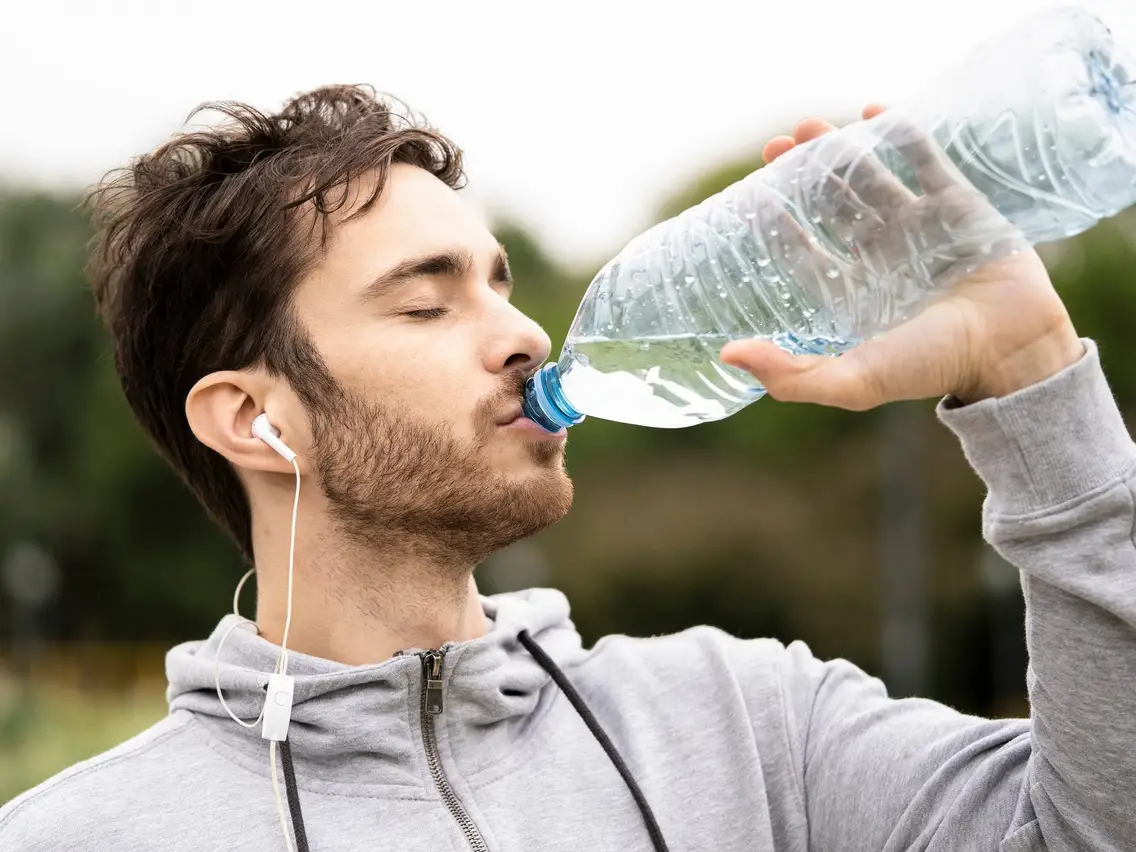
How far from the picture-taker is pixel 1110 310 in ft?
58.0

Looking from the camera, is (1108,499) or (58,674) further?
(58,674)

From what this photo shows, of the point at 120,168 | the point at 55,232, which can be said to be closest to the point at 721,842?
the point at 120,168

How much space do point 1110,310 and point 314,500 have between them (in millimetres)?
17554

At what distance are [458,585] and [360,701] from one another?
1.03 feet

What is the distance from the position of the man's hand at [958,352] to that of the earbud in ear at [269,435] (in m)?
0.97

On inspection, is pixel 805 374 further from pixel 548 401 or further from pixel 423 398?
pixel 423 398

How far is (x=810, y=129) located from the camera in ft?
6.49

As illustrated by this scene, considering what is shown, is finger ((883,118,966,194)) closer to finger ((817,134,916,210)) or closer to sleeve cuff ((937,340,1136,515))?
finger ((817,134,916,210))

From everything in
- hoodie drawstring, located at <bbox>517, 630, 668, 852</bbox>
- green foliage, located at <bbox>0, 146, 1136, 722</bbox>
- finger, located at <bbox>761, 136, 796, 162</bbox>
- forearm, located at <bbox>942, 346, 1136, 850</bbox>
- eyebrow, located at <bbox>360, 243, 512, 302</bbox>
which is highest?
finger, located at <bbox>761, 136, 796, 162</bbox>

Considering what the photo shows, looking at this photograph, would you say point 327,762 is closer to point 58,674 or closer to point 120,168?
point 120,168

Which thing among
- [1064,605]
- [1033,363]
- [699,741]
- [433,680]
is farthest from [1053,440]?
[433,680]

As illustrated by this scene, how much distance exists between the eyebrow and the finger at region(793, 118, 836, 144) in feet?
2.43

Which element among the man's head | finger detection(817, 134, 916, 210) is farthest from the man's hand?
the man's head

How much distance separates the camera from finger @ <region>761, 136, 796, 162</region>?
2.04 meters
